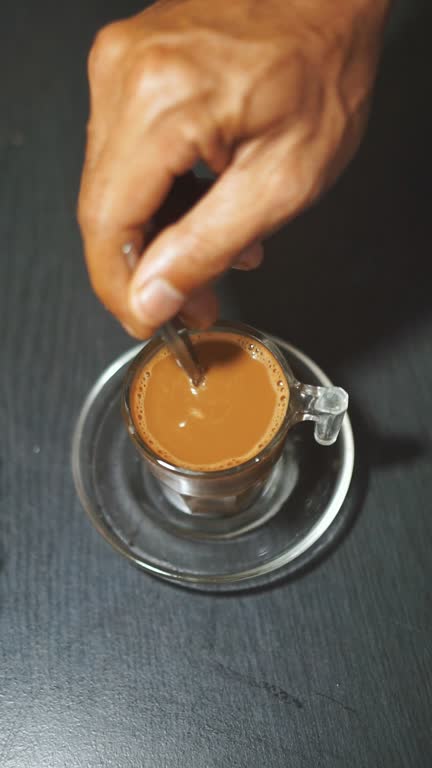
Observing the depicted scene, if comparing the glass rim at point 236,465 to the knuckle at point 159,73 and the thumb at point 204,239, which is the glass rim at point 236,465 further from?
the knuckle at point 159,73

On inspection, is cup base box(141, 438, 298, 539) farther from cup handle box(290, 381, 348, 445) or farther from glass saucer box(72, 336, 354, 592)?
cup handle box(290, 381, 348, 445)

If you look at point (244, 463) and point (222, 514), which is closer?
point (244, 463)

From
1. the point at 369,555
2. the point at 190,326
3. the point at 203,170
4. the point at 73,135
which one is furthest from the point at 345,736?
the point at 73,135

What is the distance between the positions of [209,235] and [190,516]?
0.39 metres

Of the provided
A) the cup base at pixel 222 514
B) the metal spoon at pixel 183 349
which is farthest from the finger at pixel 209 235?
the cup base at pixel 222 514

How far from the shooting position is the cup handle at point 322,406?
0.71 m

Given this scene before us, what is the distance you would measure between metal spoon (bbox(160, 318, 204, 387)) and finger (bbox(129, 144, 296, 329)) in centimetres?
12

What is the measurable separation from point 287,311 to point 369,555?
349mm

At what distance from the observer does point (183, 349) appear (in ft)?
2.47

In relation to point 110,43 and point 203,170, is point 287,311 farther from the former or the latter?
point 110,43

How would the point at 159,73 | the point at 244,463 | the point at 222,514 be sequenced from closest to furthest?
the point at 159,73 → the point at 244,463 → the point at 222,514

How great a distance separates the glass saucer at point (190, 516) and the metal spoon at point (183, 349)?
14 centimetres

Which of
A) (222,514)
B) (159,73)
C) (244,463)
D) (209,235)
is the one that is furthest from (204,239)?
(222,514)

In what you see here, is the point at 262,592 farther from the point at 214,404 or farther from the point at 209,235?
the point at 209,235
